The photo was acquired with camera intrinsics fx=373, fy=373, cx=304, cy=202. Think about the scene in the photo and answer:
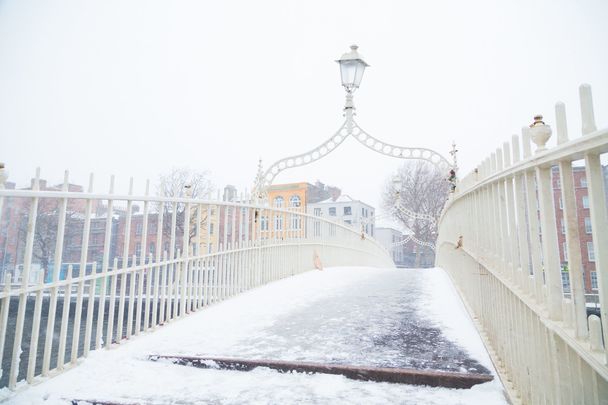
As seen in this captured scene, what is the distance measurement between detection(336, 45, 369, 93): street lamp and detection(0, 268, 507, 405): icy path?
5956 mm

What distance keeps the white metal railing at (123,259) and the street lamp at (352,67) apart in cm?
365

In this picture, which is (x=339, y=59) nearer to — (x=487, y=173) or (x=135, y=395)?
(x=487, y=173)

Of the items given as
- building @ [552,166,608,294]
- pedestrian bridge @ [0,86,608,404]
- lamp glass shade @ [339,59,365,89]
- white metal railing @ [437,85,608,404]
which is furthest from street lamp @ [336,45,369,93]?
A: white metal railing @ [437,85,608,404]

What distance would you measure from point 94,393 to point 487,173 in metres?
3.91

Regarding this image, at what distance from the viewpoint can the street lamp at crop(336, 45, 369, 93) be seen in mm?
9164

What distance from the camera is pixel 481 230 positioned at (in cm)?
401

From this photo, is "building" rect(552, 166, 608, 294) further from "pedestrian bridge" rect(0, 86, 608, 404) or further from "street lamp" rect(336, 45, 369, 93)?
"street lamp" rect(336, 45, 369, 93)

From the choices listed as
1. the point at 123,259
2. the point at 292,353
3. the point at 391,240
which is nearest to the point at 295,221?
the point at 123,259

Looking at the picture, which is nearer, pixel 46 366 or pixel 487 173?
pixel 46 366

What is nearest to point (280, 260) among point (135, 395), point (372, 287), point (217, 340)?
point (372, 287)

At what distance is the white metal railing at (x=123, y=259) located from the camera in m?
3.18

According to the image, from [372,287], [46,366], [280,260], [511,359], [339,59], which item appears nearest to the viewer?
[511,359]

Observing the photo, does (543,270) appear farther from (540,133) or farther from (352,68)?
(352,68)

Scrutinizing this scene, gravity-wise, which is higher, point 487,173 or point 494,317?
point 487,173
